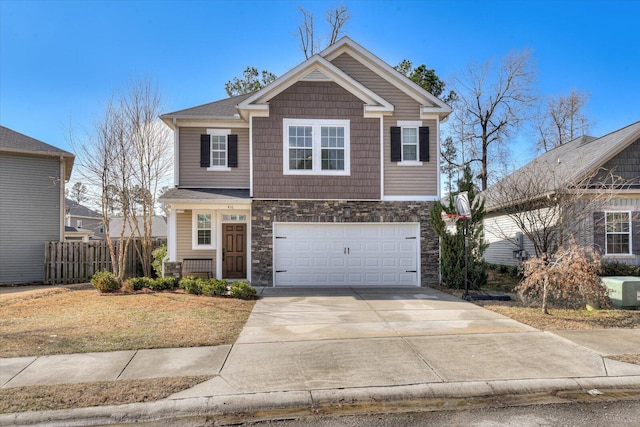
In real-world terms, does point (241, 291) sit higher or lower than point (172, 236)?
lower

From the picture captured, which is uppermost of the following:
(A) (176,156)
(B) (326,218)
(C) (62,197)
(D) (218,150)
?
(D) (218,150)

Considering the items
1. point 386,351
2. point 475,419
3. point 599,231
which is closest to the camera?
point 475,419

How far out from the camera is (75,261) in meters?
14.9

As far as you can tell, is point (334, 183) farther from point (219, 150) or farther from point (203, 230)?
point (203, 230)

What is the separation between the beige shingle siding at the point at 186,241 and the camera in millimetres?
13336

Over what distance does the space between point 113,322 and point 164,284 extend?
369cm

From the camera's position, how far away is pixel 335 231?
12.8 m

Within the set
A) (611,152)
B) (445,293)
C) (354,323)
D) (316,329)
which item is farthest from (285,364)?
(611,152)

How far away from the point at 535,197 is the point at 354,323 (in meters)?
7.38

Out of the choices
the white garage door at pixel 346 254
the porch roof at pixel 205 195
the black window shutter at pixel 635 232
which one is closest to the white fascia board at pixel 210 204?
the porch roof at pixel 205 195

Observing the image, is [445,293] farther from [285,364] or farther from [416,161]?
[285,364]

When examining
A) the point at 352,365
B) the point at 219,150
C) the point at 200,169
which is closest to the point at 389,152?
the point at 219,150

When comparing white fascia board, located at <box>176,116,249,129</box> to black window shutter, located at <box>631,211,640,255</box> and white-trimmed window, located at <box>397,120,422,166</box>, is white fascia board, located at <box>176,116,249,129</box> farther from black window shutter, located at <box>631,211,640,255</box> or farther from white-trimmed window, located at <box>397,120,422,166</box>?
black window shutter, located at <box>631,211,640,255</box>

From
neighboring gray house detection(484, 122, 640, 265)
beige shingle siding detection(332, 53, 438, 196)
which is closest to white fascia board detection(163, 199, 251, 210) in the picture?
beige shingle siding detection(332, 53, 438, 196)
